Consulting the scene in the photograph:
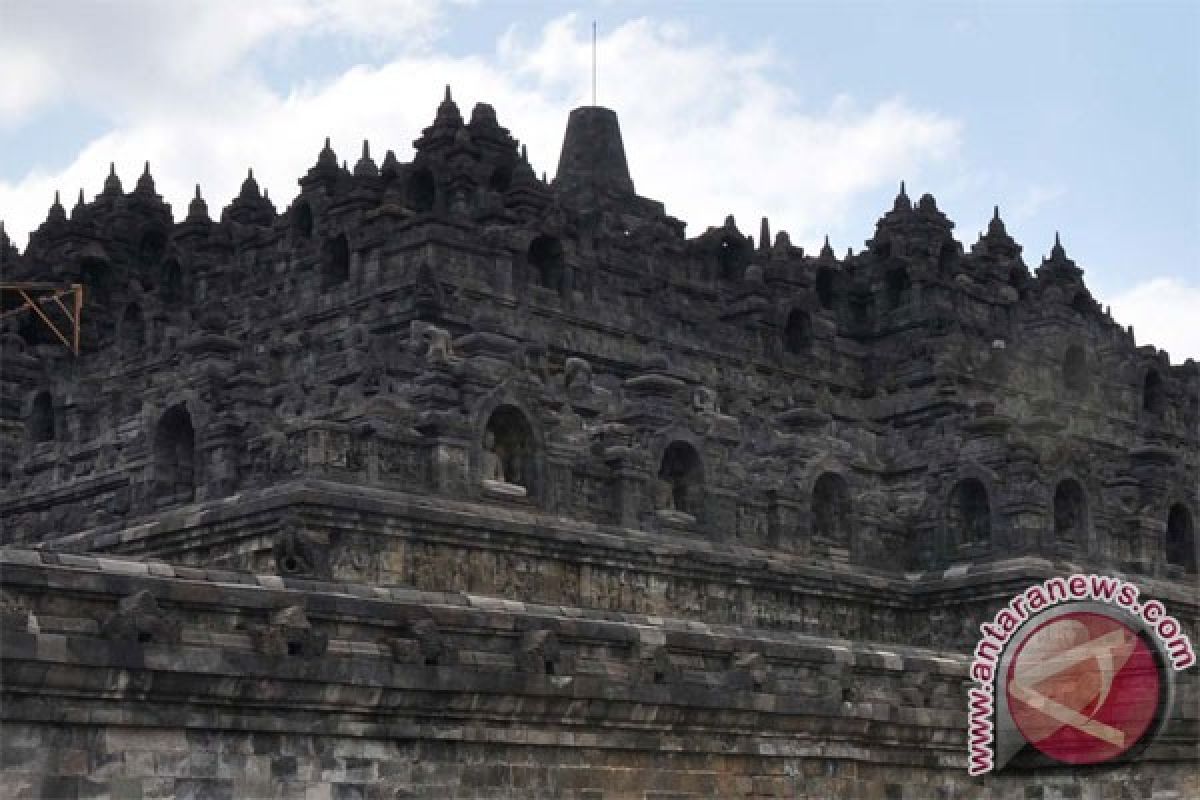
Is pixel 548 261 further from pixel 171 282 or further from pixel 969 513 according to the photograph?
pixel 171 282

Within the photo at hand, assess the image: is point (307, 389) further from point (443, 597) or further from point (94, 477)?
point (443, 597)

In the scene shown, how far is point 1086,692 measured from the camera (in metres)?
33.7

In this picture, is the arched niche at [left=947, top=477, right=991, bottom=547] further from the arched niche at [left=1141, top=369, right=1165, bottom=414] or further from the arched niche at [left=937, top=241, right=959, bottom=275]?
the arched niche at [left=1141, top=369, right=1165, bottom=414]

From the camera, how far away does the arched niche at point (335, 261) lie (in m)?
49.9

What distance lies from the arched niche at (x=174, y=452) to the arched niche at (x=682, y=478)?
9.18 metres

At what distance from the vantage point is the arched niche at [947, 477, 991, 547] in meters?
51.3

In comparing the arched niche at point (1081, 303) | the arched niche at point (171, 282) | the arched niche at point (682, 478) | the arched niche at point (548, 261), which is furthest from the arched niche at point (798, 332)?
the arched niche at point (171, 282)

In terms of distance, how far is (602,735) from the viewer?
2978 cm

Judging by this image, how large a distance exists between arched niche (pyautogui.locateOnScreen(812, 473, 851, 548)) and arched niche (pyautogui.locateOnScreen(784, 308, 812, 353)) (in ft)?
21.7

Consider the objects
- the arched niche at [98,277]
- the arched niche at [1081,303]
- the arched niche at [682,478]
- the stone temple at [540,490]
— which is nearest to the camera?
the stone temple at [540,490]

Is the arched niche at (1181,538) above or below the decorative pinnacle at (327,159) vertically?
below

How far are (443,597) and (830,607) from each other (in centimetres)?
1624

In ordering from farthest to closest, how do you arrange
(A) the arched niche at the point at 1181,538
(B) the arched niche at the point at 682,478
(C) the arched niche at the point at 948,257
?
(C) the arched niche at the point at 948,257 < (A) the arched niche at the point at 1181,538 < (B) the arched niche at the point at 682,478
